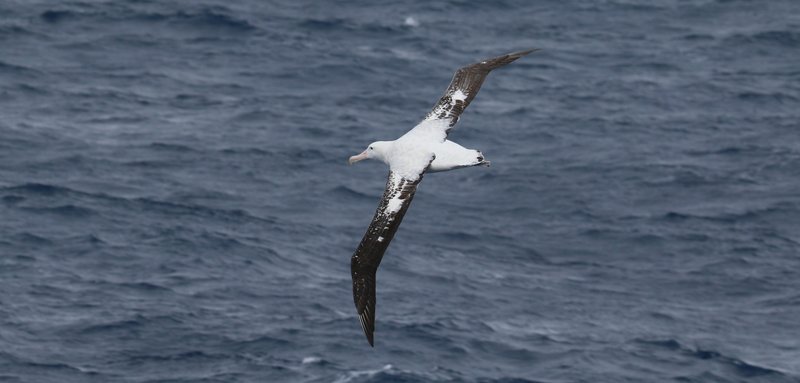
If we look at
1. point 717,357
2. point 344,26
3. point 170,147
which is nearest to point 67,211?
point 170,147

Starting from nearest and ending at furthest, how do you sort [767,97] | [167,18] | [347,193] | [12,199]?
1. [12,199]
2. [347,193]
3. [767,97]
4. [167,18]

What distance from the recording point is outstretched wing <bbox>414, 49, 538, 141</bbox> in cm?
2592

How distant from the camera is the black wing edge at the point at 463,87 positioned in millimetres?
26141

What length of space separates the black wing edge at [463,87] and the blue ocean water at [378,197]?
11431mm

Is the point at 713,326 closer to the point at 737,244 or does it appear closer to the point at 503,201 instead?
the point at 737,244

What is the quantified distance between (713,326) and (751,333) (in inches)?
36.5

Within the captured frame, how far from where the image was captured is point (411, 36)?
57.8 m

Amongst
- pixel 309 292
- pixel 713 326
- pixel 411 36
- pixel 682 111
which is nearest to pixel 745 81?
pixel 682 111

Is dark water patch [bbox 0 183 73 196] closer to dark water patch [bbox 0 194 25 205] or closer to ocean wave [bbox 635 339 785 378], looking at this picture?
dark water patch [bbox 0 194 25 205]

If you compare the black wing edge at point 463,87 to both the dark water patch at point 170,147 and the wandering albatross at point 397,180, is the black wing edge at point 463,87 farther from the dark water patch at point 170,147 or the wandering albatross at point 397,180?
the dark water patch at point 170,147

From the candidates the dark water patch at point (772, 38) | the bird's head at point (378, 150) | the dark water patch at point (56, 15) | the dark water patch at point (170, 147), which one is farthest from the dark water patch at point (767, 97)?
the bird's head at point (378, 150)

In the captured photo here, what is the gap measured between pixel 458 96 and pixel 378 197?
56.9ft

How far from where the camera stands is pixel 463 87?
26609 millimetres

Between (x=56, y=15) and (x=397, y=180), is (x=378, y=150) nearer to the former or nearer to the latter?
(x=397, y=180)
